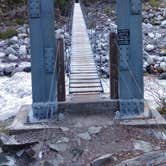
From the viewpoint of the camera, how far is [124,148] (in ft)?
10.5

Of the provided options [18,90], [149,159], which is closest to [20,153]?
[149,159]

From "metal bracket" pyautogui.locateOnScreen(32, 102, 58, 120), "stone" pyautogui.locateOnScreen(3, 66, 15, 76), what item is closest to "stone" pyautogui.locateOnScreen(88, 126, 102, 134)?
"metal bracket" pyautogui.locateOnScreen(32, 102, 58, 120)

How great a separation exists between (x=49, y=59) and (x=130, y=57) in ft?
1.76

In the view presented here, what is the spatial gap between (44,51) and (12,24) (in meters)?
10.3

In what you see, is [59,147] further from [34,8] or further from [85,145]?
[34,8]

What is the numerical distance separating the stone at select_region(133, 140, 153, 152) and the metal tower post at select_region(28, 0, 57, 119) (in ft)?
2.30

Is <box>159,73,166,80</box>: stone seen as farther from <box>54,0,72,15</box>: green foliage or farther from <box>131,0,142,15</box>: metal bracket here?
<box>54,0,72,15</box>: green foliage

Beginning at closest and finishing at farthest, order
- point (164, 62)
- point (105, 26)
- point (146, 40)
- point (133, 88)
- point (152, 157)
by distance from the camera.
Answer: point (152, 157)
point (133, 88)
point (164, 62)
point (146, 40)
point (105, 26)

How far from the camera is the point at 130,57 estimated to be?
370 cm

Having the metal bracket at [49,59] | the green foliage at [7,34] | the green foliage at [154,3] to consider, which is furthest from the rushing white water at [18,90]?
the green foliage at [154,3]

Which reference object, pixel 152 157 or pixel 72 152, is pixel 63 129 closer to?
pixel 72 152

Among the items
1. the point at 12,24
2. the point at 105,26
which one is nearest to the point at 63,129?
the point at 105,26

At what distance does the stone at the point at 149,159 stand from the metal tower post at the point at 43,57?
3.22 ft

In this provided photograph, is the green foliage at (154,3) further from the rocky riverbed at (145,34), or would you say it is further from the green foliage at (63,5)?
the green foliage at (63,5)
